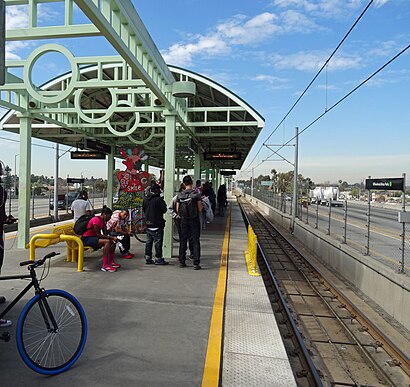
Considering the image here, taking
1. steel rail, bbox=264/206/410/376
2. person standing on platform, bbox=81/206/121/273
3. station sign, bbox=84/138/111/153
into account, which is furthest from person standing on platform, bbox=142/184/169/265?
station sign, bbox=84/138/111/153

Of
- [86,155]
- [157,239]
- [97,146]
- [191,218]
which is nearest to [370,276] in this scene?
[191,218]

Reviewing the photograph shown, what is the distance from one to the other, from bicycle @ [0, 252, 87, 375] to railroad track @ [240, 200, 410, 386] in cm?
247

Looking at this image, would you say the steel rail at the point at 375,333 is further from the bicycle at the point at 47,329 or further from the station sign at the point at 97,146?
the station sign at the point at 97,146

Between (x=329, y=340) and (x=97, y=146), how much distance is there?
1191cm

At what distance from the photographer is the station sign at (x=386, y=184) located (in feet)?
22.1

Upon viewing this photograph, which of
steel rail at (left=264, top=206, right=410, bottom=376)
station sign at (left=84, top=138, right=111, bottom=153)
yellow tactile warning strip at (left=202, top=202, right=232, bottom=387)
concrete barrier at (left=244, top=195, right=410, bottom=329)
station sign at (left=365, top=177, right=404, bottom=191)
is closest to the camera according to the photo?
yellow tactile warning strip at (left=202, top=202, right=232, bottom=387)

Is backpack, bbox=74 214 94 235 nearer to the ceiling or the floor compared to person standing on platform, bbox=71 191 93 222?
nearer to the floor

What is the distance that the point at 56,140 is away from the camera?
618 inches

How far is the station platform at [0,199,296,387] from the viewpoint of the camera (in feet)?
10.5

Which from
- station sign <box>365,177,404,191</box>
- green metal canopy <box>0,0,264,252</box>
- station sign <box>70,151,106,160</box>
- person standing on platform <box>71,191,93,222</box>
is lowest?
person standing on platform <box>71,191,93,222</box>

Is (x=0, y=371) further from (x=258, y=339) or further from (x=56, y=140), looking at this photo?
(x=56, y=140)

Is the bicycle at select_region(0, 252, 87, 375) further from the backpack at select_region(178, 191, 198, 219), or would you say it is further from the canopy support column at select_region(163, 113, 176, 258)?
the canopy support column at select_region(163, 113, 176, 258)

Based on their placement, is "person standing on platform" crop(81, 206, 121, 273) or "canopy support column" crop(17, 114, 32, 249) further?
"canopy support column" crop(17, 114, 32, 249)

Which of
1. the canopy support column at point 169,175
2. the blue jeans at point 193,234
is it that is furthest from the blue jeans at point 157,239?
the canopy support column at point 169,175
